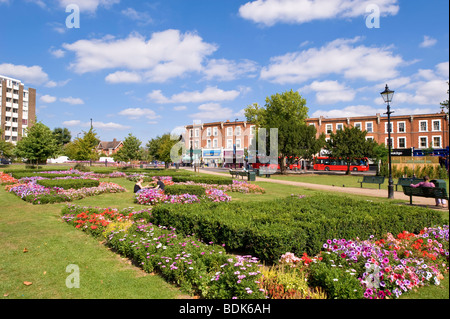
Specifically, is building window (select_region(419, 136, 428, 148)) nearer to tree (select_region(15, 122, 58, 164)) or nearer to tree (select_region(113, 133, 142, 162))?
tree (select_region(113, 133, 142, 162))

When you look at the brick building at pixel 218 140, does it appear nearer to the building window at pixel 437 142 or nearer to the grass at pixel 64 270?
the building window at pixel 437 142

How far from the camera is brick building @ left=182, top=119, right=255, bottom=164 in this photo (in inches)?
2324

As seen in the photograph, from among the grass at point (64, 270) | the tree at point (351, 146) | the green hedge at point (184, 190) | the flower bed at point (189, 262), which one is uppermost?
the tree at point (351, 146)

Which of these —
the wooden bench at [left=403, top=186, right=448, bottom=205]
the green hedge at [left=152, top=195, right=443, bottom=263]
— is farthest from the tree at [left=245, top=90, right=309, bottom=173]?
the green hedge at [left=152, top=195, right=443, bottom=263]

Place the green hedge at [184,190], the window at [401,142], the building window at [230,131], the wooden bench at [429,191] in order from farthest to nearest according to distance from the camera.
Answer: the building window at [230,131] → the window at [401,142] → the green hedge at [184,190] → the wooden bench at [429,191]

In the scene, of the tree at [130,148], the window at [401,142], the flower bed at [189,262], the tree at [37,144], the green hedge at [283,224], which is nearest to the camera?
the flower bed at [189,262]

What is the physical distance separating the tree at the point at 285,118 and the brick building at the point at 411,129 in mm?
7837

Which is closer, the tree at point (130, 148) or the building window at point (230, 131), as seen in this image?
the tree at point (130, 148)

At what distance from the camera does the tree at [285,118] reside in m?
34.9

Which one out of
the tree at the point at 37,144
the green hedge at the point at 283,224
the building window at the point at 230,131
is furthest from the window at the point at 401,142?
the tree at the point at 37,144

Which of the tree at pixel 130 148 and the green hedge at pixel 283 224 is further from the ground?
the tree at pixel 130 148

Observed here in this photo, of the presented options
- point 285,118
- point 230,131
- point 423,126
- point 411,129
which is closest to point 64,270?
point 285,118

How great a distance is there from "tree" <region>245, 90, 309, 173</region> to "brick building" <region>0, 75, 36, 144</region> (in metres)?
61.5

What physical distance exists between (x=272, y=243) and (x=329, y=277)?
3.60 feet
